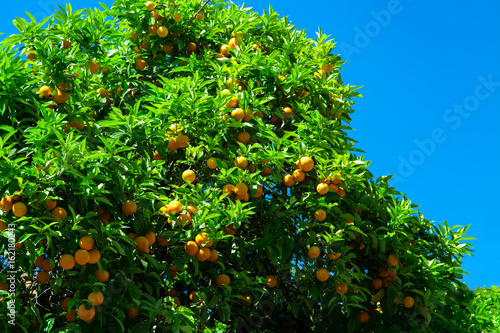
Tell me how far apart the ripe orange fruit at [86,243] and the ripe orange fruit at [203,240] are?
26.3 inches

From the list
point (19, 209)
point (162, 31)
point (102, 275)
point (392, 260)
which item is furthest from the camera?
point (162, 31)

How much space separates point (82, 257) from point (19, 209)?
1.41 feet

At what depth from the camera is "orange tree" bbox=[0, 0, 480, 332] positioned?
298 centimetres

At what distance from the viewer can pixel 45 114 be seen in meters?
3.32

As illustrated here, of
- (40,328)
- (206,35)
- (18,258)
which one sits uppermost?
(206,35)

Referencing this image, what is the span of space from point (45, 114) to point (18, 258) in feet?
3.04

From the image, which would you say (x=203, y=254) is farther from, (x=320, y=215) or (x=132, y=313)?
(x=320, y=215)

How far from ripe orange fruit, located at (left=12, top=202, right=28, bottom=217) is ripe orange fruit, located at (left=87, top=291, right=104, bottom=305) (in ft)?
1.91

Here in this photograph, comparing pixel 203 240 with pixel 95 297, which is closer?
pixel 95 297

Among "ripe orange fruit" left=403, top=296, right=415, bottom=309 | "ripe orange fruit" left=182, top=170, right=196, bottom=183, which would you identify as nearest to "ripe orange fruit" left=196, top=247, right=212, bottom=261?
"ripe orange fruit" left=182, top=170, right=196, bottom=183

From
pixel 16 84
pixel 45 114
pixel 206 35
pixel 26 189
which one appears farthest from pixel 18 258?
pixel 206 35

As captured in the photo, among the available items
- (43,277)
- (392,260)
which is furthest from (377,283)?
(43,277)

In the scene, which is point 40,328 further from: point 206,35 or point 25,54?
point 206,35

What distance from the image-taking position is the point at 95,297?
114 inches
